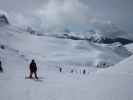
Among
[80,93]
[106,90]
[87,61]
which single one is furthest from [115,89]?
[87,61]

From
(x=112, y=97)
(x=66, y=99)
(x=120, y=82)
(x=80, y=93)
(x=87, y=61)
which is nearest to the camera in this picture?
(x=112, y=97)

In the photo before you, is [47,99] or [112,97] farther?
[47,99]

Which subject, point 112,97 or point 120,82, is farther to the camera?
point 120,82

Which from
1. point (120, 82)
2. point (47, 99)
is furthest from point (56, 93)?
point (120, 82)

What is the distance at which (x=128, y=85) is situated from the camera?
382 inches

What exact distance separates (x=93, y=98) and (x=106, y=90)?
981 mm

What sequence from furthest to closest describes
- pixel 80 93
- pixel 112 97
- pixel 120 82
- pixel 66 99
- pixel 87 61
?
1. pixel 87 61
2. pixel 120 82
3. pixel 80 93
4. pixel 66 99
5. pixel 112 97

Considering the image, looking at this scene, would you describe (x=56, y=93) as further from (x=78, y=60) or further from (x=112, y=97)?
(x=78, y=60)

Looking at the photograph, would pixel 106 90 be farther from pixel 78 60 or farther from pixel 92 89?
pixel 78 60

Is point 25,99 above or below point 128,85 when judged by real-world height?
below

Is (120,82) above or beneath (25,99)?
above

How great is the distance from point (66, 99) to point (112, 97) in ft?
6.86

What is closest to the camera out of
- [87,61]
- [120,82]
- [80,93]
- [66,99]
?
[66,99]

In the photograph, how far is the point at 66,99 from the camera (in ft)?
30.0
